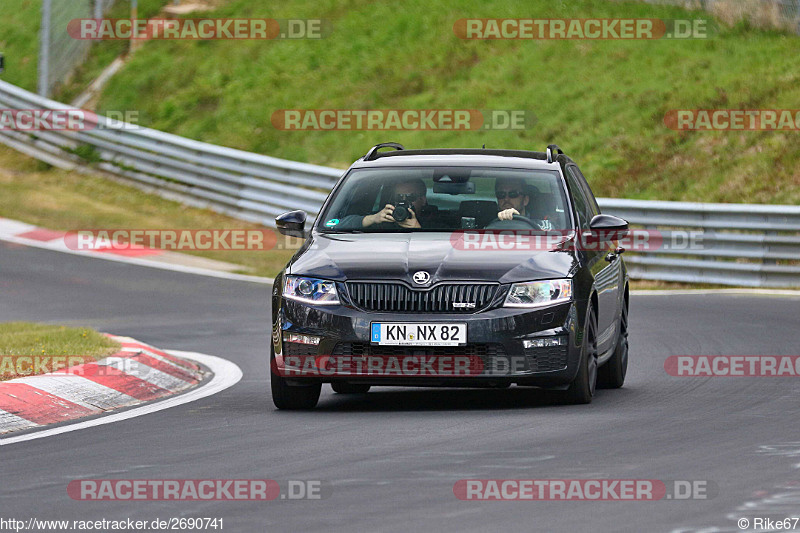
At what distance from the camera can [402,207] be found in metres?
10.0

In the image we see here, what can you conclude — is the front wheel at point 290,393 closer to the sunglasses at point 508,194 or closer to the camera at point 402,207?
the camera at point 402,207

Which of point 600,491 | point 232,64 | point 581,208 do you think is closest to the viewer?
point 600,491

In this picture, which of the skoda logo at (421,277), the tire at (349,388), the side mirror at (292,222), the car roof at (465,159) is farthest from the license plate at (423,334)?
the car roof at (465,159)

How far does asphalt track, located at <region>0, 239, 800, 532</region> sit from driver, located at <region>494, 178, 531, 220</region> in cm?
120

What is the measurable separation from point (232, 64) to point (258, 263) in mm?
12065

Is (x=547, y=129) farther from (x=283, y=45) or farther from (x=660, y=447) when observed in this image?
(x=660, y=447)

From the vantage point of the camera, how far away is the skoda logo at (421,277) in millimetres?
8914

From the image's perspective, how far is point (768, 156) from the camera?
22047 millimetres

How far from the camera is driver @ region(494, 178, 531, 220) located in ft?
32.8

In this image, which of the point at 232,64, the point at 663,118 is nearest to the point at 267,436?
the point at 663,118

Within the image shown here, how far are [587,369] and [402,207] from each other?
64.1 inches

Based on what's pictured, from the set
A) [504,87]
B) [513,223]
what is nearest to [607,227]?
[513,223]

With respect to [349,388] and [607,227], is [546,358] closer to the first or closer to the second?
[607,227]

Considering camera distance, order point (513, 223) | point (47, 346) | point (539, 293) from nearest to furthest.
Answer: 1. point (539, 293)
2. point (513, 223)
3. point (47, 346)
